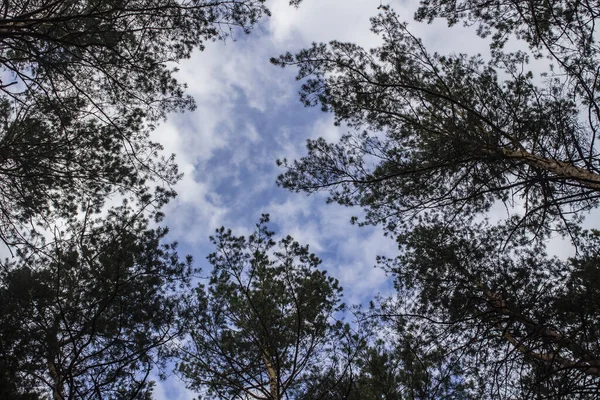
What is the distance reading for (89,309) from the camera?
4977mm

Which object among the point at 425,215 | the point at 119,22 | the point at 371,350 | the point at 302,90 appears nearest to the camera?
the point at 119,22

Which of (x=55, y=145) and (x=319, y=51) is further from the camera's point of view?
(x=319, y=51)

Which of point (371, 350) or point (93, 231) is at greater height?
point (93, 231)

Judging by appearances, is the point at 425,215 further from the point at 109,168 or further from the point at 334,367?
the point at 109,168

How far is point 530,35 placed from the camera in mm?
6113

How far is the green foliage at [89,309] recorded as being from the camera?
4527mm

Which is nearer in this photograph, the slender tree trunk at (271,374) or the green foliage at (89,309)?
the green foliage at (89,309)

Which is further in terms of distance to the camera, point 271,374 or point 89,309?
point 271,374

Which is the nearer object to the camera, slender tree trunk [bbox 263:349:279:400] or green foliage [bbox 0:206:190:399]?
green foliage [bbox 0:206:190:399]

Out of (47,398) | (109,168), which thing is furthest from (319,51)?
(47,398)

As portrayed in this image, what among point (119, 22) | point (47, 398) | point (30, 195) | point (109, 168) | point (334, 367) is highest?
point (119, 22)

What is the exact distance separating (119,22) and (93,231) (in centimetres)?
307

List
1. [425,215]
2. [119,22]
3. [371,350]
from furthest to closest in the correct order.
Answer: [371,350], [425,215], [119,22]

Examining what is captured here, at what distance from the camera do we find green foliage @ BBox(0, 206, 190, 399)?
4527mm
